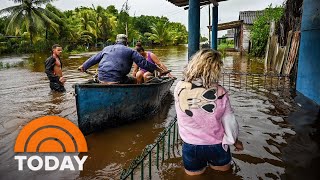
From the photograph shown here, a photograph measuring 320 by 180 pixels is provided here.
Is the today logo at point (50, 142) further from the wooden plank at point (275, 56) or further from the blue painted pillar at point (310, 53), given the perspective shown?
the wooden plank at point (275, 56)

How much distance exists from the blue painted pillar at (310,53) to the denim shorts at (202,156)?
5257 mm

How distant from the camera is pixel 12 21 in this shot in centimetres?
2767

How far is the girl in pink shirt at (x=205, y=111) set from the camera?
7.71 ft

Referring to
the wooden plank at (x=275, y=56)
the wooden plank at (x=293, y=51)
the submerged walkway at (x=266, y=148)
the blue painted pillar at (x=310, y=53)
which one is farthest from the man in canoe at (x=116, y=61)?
the wooden plank at (x=275, y=56)

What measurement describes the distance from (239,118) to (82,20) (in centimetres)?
3758

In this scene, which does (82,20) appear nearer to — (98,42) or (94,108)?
(98,42)

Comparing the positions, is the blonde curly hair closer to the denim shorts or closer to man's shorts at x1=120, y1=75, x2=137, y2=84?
the denim shorts

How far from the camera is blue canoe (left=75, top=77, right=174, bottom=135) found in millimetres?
4969

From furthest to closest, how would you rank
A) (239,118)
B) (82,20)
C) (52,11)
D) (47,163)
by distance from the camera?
1. (82,20)
2. (52,11)
3. (239,118)
4. (47,163)

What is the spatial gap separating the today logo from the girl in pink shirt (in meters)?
2.14

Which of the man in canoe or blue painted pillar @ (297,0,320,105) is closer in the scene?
the man in canoe

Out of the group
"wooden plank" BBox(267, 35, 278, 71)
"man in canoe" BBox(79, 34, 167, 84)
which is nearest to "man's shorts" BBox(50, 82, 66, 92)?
"man in canoe" BBox(79, 34, 167, 84)

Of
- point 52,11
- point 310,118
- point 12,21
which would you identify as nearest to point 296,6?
point 310,118

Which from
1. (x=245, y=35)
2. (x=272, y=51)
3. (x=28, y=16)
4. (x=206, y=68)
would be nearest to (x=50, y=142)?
(x=206, y=68)
